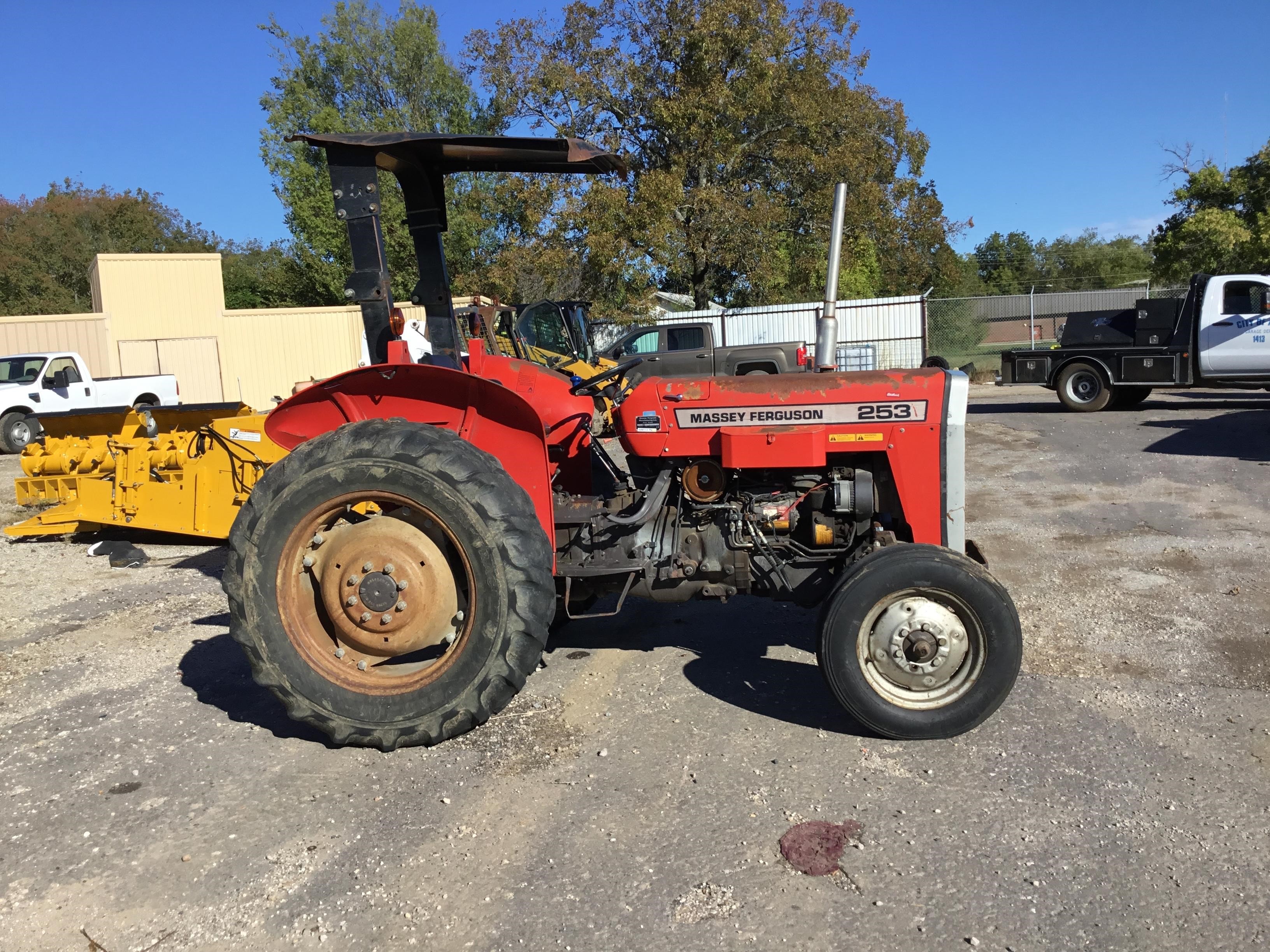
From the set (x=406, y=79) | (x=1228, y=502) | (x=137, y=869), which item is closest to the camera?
(x=137, y=869)

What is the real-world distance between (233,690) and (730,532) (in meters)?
2.64

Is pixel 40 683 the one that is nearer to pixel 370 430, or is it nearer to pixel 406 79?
pixel 370 430

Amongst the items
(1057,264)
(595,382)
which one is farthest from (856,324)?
(1057,264)

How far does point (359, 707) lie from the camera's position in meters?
3.61

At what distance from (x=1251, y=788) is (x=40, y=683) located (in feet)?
18.2

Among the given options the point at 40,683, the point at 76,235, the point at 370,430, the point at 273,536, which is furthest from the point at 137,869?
the point at 76,235

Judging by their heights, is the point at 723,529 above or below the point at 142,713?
above

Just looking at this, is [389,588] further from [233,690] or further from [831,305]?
[831,305]

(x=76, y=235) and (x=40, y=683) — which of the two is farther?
(x=76, y=235)

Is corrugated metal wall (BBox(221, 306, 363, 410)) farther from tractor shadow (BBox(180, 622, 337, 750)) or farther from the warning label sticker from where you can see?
the warning label sticker

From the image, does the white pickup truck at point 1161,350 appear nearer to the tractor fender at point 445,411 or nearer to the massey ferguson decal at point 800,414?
the massey ferguson decal at point 800,414

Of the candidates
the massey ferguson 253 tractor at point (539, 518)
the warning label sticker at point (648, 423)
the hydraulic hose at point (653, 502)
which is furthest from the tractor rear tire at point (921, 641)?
the warning label sticker at point (648, 423)

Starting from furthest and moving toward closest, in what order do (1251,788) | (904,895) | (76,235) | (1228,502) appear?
(76,235)
(1228,502)
(1251,788)
(904,895)

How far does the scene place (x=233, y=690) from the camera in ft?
14.8
